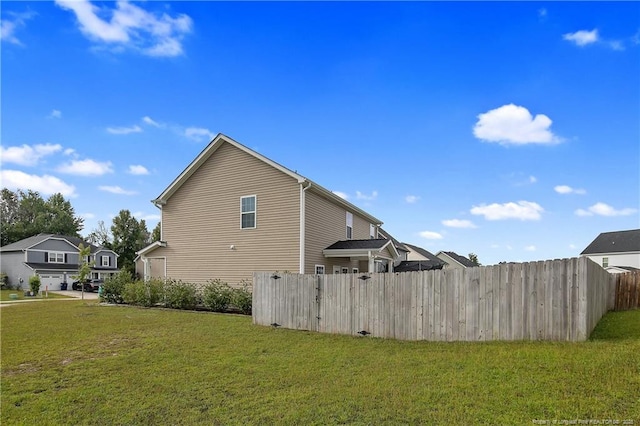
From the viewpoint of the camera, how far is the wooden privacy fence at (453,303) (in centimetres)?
716

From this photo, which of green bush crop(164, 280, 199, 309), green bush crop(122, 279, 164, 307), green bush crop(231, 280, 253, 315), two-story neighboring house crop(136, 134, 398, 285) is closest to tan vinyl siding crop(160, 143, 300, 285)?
two-story neighboring house crop(136, 134, 398, 285)

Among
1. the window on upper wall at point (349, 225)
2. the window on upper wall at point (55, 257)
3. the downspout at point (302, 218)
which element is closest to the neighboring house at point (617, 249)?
the window on upper wall at point (349, 225)

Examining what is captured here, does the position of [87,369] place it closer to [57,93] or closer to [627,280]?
[57,93]

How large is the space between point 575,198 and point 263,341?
50.6 feet

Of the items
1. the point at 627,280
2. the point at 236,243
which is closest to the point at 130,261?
the point at 236,243

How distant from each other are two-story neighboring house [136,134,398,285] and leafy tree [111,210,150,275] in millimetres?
40113

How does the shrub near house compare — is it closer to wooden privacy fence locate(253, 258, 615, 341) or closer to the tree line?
wooden privacy fence locate(253, 258, 615, 341)

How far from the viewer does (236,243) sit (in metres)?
17.4

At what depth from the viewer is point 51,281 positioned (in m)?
41.4

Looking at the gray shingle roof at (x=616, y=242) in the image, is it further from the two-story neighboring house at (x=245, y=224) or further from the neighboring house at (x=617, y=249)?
the two-story neighboring house at (x=245, y=224)

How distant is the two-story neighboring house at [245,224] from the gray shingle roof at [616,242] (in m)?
38.2

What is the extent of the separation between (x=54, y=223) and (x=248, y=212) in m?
55.1

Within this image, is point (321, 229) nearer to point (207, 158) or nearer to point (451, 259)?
point (207, 158)

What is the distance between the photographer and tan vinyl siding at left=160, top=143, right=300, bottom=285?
641 inches
